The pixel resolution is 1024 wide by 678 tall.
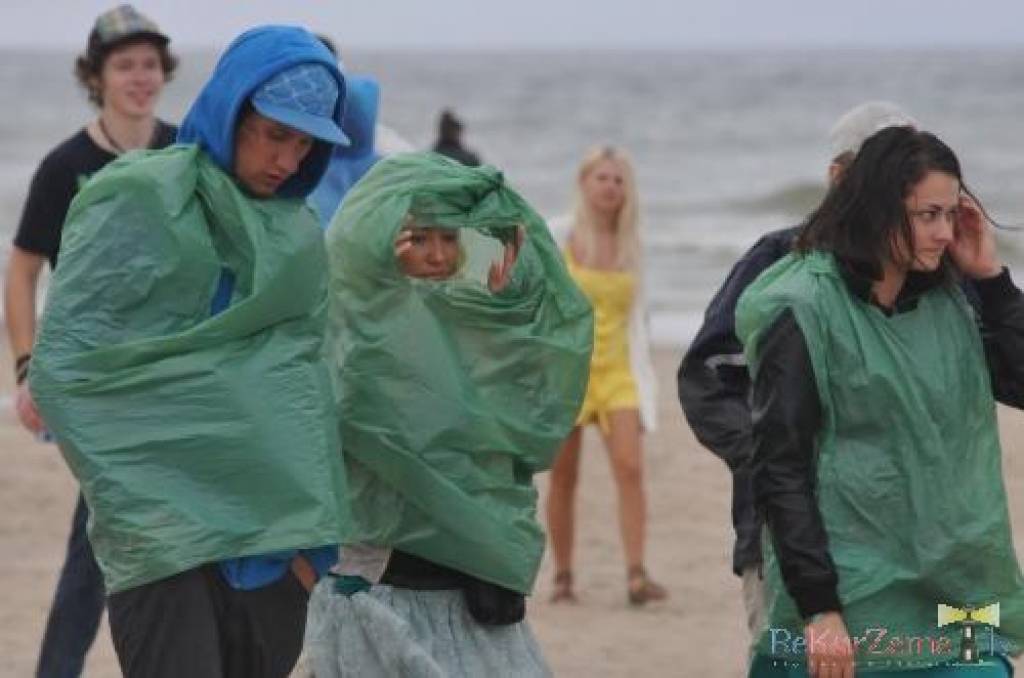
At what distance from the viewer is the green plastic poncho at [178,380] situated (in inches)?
187

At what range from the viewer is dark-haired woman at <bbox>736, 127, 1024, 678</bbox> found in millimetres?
4773

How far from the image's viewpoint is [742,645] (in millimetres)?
8633

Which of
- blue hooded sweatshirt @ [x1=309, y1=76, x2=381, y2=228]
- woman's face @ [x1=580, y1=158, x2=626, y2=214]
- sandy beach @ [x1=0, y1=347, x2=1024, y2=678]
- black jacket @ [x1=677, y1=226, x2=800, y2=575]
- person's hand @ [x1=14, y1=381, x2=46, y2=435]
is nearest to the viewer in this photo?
black jacket @ [x1=677, y1=226, x2=800, y2=575]

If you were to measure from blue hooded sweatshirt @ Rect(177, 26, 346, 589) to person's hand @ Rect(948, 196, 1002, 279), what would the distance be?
4.01 feet

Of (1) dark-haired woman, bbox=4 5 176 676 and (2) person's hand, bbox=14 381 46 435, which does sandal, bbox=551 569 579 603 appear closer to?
(1) dark-haired woman, bbox=4 5 176 676

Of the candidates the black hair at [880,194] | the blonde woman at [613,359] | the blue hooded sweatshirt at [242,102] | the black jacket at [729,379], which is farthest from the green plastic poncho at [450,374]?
the blonde woman at [613,359]

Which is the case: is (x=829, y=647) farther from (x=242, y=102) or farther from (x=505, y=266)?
(x=242, y=102)

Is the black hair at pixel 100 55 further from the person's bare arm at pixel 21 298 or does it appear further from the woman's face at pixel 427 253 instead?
the woman's face at pixel 427 253

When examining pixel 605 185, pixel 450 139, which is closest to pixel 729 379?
pixel 605 185

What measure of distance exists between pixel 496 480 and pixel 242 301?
2.68 feet

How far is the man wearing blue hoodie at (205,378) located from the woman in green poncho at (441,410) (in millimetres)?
431

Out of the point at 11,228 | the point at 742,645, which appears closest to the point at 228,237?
the point at 742,645

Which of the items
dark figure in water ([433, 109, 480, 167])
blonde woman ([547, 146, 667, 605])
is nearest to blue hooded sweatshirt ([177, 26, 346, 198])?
blonde woman ([547, 146, 667, 605])

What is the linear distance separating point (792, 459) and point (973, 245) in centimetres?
64
